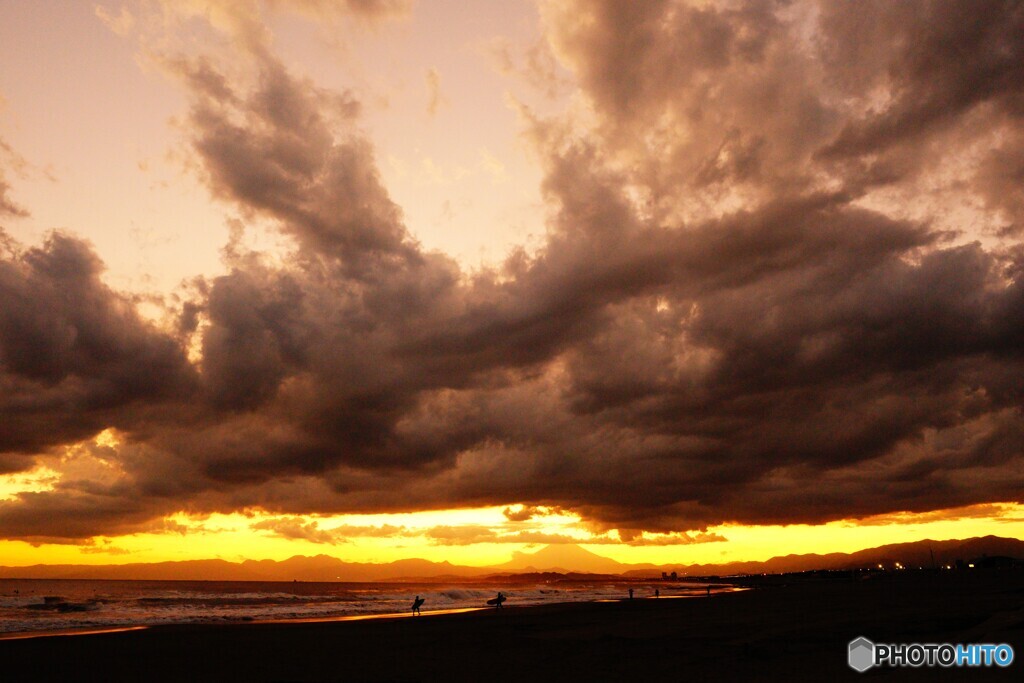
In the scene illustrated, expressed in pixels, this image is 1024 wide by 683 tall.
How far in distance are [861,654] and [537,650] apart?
44.1 feet

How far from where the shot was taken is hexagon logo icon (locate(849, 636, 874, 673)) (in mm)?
20328

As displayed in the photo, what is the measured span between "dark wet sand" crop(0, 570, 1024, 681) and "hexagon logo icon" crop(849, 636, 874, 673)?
1.60ft

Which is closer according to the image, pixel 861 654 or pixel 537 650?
pixel 861 654

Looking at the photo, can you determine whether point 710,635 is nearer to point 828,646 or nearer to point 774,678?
point 828,646

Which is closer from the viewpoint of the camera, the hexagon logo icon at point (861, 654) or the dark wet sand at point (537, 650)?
the hexagon logo icon at point (861, 654)

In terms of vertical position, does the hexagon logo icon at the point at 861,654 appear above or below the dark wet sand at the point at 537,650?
above

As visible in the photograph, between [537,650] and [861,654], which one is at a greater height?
[861,654]

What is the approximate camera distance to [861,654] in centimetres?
2314

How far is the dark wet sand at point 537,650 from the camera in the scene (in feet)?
71.8

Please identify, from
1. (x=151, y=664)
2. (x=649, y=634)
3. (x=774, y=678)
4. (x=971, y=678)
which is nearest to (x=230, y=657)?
(x=151, y=664)

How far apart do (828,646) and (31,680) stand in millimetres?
29782

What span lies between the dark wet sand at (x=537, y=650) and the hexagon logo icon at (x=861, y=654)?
49 cm

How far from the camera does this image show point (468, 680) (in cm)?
2200

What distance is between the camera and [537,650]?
29969mm
